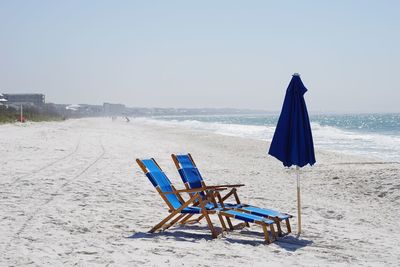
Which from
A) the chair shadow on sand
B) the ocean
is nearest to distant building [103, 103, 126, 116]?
the ocean

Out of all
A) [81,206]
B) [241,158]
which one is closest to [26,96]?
[241,158]

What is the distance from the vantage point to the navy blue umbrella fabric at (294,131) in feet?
17.9

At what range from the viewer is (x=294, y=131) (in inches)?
214

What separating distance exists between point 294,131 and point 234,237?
50.6 inches

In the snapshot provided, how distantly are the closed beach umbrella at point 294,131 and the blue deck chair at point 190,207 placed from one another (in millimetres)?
761

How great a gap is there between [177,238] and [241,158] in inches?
392

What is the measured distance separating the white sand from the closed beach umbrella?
32.4 inches

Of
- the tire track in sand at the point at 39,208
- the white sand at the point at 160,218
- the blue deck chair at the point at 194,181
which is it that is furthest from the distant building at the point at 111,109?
the blue deck chair at the point at 194,181

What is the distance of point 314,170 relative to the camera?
12.0 m

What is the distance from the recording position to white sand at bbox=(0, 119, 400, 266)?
4.43 metres

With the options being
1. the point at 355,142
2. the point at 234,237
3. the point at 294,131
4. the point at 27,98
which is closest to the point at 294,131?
the point at 294,131

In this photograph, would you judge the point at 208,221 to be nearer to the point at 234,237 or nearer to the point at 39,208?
the point at 234,237

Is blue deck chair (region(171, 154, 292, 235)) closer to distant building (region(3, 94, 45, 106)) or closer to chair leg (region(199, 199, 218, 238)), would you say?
chair leg (region(199, 199, 218, 238))

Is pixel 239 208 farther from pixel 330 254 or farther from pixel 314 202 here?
pixel 314 202
